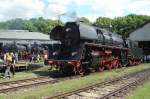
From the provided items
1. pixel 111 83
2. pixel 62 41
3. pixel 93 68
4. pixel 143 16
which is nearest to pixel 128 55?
pixel 93 68

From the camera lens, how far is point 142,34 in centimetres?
5941

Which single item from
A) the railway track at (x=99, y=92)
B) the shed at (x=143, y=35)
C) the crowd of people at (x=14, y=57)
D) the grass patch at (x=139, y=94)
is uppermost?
the shed at (x=143, y=35)

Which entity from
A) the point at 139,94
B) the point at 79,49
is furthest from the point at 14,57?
the point at 139,94

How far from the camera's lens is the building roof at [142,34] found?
5891cm

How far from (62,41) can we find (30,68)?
5.75 meters

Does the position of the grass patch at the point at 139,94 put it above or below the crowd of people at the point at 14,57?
below

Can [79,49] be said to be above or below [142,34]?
below

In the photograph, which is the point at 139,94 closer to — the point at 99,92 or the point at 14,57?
the point at 99,92

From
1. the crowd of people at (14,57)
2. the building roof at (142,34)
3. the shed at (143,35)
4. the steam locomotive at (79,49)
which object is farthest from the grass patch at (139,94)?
the building roof at (142,34)

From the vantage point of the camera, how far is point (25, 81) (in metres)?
20.5

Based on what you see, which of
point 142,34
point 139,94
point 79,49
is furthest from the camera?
point 142,34

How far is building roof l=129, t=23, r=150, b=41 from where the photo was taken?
193ft

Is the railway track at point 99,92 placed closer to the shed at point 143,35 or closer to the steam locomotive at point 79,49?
the steam locomotive at point 79,49

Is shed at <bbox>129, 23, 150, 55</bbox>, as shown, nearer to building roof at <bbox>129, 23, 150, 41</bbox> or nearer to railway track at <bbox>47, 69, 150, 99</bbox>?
building roof at <bbox>129, 23, 150, 41</bbox>
